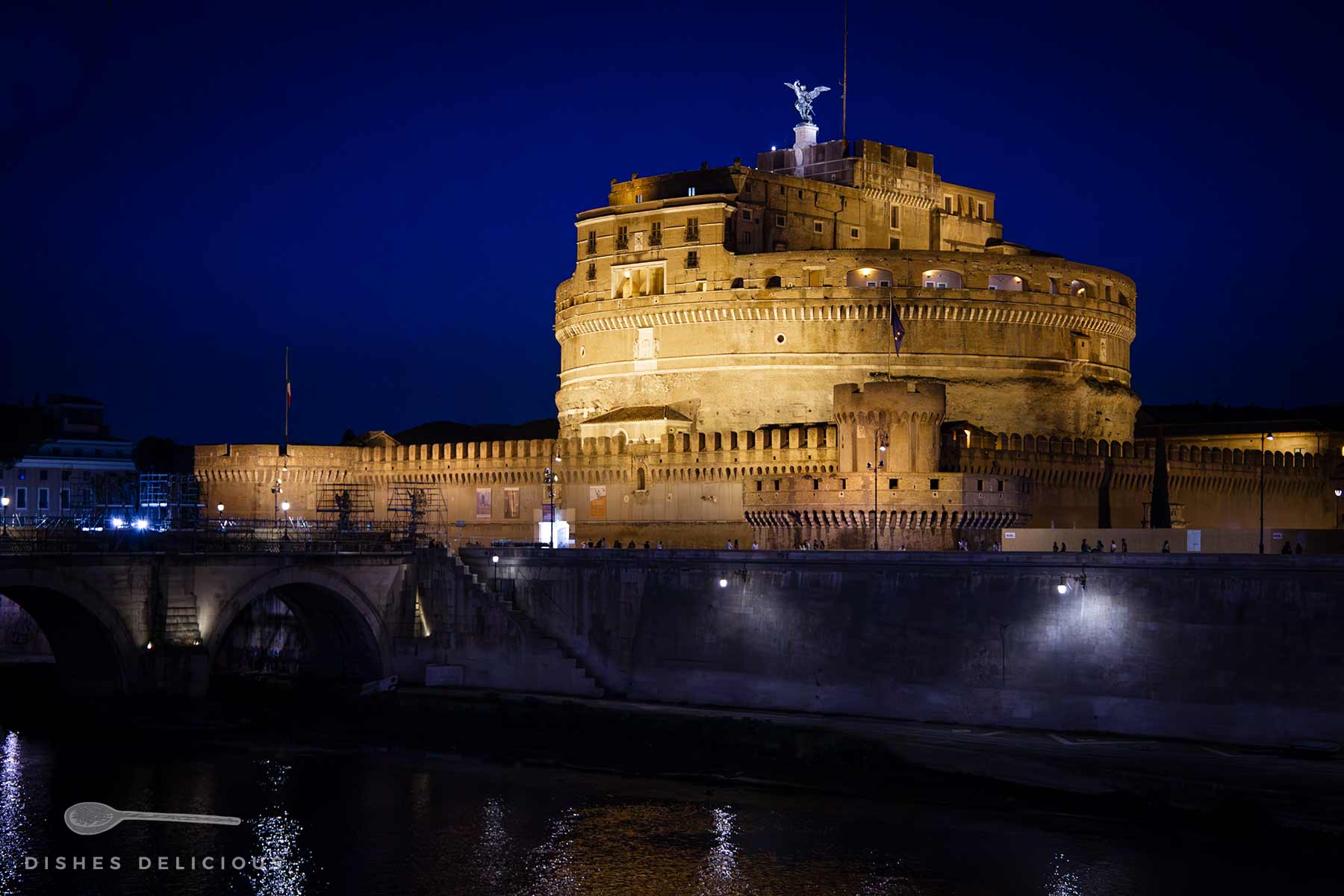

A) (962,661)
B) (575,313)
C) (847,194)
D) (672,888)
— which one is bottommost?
(672,888)

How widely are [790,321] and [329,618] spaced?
24.4 metres

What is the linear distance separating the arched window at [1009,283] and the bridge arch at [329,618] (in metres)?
31.8

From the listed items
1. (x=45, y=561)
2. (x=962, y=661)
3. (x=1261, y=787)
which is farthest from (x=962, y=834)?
(x=45, y=561)

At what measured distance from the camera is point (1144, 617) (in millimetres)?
39812

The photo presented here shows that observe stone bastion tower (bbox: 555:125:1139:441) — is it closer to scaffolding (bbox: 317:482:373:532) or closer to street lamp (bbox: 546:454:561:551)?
street lamp (bbox: 546:454:561:551)

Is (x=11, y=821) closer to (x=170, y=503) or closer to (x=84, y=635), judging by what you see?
(x=84, y=635)

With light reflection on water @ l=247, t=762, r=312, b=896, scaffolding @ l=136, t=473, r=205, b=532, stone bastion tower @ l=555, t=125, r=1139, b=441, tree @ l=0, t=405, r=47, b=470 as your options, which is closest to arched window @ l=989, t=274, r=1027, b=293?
stone bastion tower @ l=555, t=125, r=1139, b=441

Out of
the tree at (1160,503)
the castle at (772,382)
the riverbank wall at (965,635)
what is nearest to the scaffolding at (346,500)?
the castle at (772,382)

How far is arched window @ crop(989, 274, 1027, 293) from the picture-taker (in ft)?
228

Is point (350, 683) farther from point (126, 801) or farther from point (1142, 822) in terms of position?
point (1142, 822)

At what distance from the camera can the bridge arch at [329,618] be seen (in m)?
46.9

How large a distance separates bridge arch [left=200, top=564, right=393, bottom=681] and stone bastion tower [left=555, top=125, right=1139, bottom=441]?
18795 mm

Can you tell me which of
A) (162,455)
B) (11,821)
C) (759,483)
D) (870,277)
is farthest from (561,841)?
(162,455)

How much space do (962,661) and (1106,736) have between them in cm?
436
